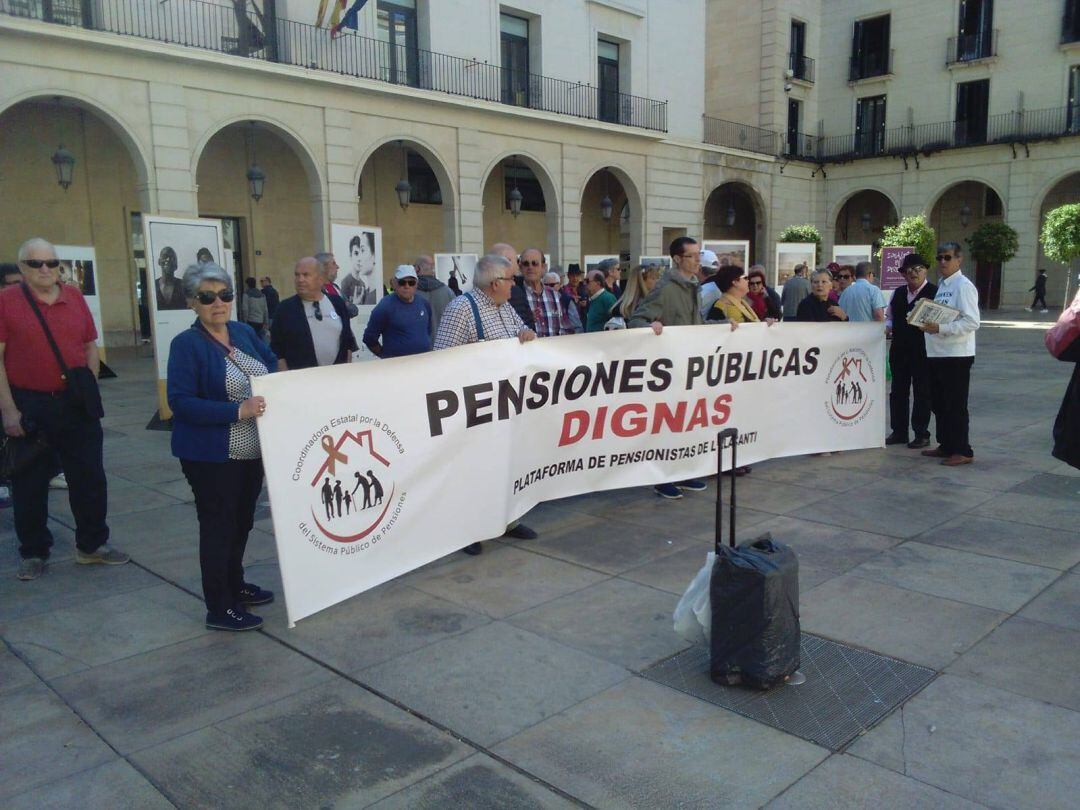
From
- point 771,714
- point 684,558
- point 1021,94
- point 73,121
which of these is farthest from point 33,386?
point 1021,94

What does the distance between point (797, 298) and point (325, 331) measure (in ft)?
26.6

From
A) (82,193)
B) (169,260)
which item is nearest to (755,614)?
(169,260)

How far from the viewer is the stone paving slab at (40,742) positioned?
9.82ft

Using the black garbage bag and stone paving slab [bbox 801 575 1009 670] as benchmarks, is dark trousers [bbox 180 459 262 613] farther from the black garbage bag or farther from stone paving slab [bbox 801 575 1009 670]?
stone paving slab [bbox 801 575 1009 670]

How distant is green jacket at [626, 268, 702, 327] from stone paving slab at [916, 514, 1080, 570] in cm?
239

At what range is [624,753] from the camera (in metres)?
3.06

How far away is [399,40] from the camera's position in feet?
64.2

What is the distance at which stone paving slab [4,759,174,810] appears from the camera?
2.81m

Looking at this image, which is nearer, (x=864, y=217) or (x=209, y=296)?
(x=209, y=296)

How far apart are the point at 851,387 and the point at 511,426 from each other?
13.0 ft

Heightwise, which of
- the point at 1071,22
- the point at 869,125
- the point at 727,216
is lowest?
the point at 727,216

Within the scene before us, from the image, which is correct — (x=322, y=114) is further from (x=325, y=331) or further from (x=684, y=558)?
(x=684, y=558)

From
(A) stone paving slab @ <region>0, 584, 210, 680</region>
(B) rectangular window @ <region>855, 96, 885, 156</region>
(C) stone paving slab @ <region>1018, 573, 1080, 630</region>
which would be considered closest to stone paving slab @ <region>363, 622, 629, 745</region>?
(A) stone paving slab @ <region>0, 584, 210, 680</region>

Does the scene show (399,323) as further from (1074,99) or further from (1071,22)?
(1071,22)
